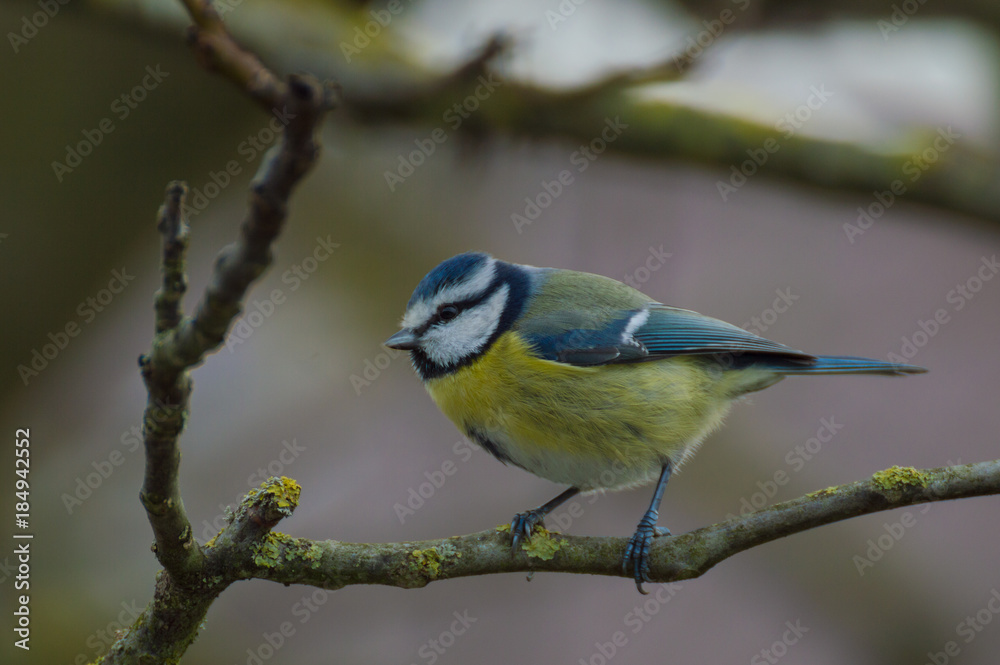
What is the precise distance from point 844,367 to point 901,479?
0.92 meters

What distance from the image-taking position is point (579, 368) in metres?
2.39

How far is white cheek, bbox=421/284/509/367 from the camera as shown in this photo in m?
2.50

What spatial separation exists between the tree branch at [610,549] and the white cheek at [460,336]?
2.38 ft

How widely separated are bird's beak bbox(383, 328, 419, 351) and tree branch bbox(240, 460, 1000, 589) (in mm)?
761

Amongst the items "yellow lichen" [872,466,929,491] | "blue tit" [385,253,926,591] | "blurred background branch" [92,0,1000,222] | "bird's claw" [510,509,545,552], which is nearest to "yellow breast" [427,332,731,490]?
"blue tit" [385,253,926,591]

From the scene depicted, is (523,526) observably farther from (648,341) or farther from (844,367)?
(844,367)

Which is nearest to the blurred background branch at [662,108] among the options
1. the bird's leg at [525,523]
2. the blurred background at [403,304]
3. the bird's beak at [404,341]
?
the blurred background at [403,304]

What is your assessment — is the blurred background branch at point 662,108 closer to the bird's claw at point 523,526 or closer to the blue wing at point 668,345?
the blue wing at point 668,345

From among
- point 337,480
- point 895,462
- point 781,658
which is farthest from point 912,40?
point 337,480

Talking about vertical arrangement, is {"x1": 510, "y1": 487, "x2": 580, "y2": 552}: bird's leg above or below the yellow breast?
below

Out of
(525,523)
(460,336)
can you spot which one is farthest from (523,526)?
(460,336)

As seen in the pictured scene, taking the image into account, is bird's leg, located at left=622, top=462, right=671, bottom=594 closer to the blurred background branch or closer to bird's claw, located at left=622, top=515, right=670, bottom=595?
bird's claw, located at left=622, top=515, right=670, bottom=595

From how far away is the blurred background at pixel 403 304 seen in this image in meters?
3.00

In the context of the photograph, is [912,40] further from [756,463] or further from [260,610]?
[260,610]
